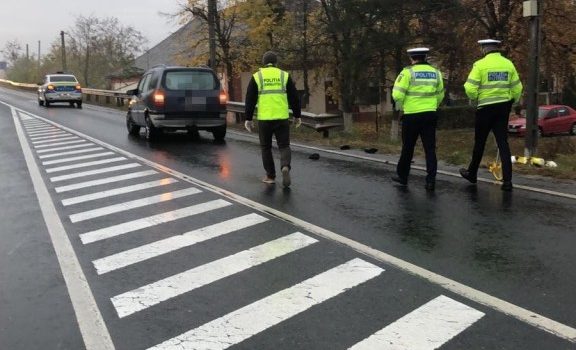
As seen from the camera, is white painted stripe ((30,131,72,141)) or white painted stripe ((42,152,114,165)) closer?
white painted stripe ((42,152,114,165))

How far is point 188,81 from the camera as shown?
46.9 feet

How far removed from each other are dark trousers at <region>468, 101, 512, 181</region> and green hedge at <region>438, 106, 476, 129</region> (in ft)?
92.1

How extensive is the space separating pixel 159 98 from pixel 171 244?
8.92 meters

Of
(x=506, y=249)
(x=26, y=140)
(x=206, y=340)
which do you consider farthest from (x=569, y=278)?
(x=26, y=140)

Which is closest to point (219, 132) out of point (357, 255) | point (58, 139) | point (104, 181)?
point (58, 139)

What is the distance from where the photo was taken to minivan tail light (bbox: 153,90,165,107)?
1399cm

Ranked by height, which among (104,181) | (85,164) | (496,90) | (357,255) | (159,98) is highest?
(159,98)

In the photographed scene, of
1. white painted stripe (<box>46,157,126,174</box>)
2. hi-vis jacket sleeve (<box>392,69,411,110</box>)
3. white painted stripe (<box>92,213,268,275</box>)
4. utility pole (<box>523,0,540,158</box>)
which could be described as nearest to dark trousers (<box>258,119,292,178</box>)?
hi-vis jacket sleeve (<box>392,69,411,110</box>)

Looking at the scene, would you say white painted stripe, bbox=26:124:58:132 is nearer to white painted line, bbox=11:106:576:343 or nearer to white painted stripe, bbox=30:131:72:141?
white painted stripe, bbox=30:131:72:141

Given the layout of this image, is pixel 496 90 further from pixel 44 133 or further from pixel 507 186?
pixel 44 133

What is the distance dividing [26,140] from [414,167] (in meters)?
10.3

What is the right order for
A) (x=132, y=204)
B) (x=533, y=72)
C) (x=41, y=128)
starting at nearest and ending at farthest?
(x=132, y=204) < (x=533, y=72) < (x=41, y=128)

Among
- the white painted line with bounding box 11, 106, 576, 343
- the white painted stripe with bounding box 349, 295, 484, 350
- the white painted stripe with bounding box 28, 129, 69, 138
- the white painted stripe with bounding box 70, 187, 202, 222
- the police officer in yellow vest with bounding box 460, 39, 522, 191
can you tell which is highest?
the police officer in yellow vest with bounding box 460, 39, 522, 191

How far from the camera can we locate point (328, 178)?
908 cm
